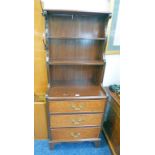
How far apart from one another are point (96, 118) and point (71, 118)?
271 mm

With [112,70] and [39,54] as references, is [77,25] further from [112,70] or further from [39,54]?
[112,70]

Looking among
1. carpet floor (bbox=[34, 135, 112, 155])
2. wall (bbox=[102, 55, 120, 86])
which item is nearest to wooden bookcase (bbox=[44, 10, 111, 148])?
carpet floor (bbox=[34, 135, 112, 155])

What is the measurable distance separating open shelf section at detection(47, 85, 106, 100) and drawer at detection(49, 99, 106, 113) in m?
0.05

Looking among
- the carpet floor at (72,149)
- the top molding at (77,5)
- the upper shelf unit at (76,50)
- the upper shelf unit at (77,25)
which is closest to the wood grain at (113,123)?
the carpet floor at (72,149)

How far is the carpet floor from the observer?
1685mm

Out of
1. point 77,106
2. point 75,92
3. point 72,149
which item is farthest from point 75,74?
point 72,149

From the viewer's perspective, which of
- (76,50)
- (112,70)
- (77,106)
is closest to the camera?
(77,106)

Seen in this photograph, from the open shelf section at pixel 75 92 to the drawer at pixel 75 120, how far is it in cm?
22

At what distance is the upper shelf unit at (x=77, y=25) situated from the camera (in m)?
1.42

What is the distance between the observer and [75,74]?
1663 mm

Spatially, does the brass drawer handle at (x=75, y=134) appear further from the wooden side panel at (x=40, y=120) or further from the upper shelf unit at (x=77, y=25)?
the upper shelf unit at (x=77, y=25)

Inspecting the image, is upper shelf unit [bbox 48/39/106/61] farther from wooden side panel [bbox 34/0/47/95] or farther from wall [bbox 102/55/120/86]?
wall [bbox 102/55/120/86]

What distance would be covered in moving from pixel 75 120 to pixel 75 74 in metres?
0.51
